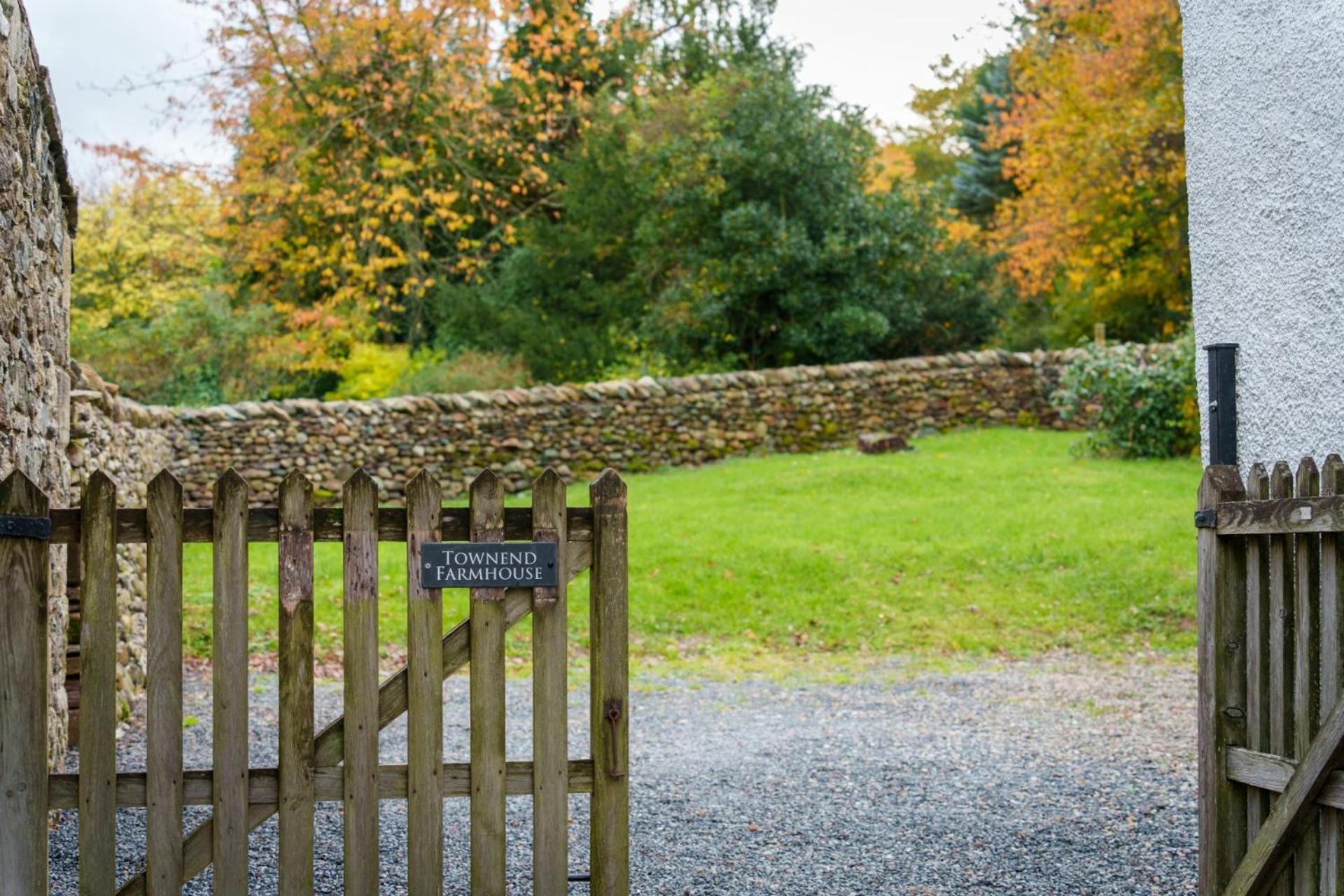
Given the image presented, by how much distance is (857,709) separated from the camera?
8648 mm

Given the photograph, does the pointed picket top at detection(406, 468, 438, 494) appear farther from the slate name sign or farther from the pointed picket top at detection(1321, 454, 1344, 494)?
the pointed picket top at detection(1321, 454, 1344, 494)

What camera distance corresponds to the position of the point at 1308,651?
12.4 feet

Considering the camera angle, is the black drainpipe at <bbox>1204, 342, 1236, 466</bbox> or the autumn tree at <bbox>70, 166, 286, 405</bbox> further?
the autumn tree at <bbox>70, 166, 286, 405</bbox>

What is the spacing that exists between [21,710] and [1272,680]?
12.3 ft

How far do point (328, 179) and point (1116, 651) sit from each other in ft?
53.9

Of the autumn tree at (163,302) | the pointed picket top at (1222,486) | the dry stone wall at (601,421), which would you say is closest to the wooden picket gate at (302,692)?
the pointed picket top at (1222,486)

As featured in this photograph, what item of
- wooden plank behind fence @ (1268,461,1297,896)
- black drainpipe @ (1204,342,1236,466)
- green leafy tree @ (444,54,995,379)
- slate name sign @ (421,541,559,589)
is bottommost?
wooden plank behind fence @ (1268,461,1297,896)

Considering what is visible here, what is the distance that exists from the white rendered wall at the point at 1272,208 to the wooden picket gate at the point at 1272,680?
872 millimetres

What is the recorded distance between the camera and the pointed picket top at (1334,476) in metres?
3.67

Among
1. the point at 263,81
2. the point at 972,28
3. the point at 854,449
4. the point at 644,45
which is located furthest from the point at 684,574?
the point at 972,28

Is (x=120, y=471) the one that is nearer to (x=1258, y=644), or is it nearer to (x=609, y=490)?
(x=609, y=490)

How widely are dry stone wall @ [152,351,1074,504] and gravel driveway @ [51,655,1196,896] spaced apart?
8107mm

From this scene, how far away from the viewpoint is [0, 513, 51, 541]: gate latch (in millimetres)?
3750

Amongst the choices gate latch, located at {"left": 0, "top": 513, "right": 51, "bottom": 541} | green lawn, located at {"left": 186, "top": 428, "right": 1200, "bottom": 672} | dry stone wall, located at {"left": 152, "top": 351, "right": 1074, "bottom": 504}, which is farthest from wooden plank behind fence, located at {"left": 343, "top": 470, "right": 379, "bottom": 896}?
dry stone wall, located at {"left": 152, "top": 351, "right": 1074, "bottom": 504}
